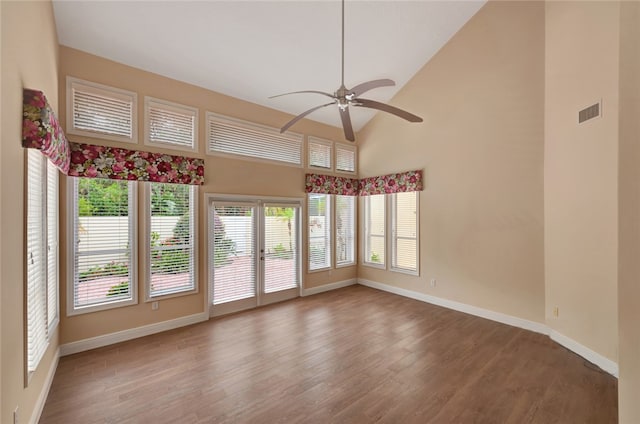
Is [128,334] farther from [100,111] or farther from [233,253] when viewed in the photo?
[100,111]

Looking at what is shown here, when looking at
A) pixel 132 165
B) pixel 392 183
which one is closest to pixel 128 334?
pixel 132 165

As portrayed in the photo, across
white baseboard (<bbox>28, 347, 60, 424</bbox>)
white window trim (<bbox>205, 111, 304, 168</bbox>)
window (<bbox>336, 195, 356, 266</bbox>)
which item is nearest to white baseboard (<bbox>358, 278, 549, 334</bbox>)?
window (<bbox>336, 195, 356, 266</bbox>)

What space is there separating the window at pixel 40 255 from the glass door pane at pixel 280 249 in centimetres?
280

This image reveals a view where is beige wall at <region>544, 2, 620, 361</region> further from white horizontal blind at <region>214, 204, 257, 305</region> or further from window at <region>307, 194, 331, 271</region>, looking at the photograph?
white horizontal blind at <region>214, 204, 257, 305</region>

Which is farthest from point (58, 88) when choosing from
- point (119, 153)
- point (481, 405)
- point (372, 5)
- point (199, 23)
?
point (481, 405)

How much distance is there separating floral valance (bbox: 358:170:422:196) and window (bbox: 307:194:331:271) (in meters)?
0.89

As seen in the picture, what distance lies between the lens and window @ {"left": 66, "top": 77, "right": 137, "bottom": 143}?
340 centimetres

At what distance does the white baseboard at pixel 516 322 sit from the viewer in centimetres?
303

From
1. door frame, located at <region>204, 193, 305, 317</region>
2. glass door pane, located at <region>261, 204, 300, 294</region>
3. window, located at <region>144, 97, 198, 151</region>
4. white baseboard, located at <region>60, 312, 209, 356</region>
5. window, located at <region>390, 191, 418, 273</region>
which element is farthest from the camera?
window, located at <region>390, 191, 418, 273</region>

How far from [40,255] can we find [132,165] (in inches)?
61.5

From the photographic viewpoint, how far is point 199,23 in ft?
11.3

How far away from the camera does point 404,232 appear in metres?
5.71
